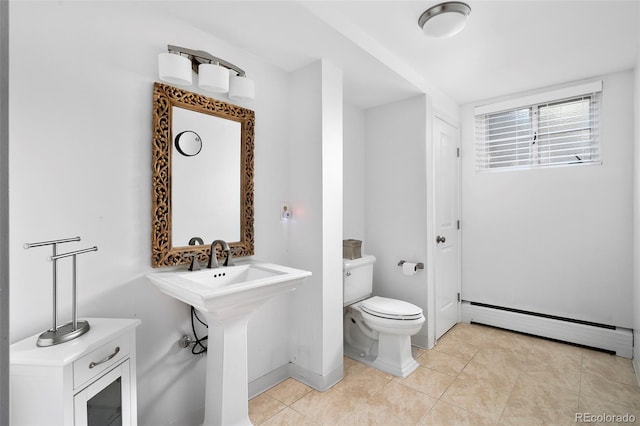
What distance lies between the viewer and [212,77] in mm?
1673

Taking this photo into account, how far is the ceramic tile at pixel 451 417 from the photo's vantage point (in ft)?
5.79

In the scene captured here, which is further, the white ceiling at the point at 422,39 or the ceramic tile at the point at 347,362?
the ceramic tile at the point at 347,362

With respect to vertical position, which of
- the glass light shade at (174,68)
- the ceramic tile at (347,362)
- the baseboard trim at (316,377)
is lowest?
the ceramic tile at (347,362)

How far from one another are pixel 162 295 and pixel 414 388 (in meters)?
1.72

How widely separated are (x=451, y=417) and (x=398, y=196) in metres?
1.74

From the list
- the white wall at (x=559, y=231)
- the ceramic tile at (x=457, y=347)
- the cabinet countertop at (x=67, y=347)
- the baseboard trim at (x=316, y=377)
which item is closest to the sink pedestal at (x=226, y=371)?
the cabinet countertop at (x=67, y=347)

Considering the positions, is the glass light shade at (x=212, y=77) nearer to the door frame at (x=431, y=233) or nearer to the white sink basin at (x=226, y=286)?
the white sink basin at (x=226, y=286)

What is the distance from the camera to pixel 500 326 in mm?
3119

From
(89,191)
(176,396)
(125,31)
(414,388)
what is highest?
(125,31)

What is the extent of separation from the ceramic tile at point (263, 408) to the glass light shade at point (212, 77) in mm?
1879

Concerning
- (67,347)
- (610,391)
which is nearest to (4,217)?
(67,347)

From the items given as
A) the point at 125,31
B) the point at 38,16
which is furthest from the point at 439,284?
the point at 38,16

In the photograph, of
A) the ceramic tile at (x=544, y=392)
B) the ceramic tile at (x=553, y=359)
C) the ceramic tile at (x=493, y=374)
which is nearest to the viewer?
the ceramic tile at (x=544, y=392)

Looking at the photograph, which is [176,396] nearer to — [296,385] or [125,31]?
[296,385]
